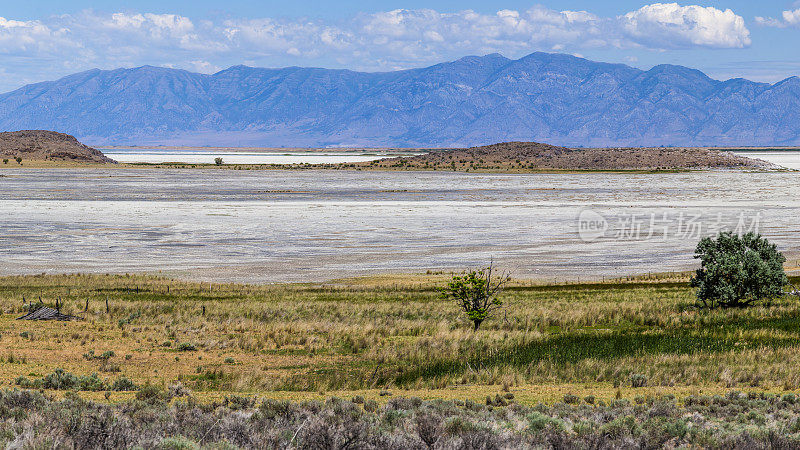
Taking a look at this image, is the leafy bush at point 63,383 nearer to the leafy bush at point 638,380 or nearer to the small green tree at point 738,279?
the leafy bush at point 638,380

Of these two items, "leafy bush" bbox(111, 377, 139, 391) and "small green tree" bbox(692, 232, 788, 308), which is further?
"small green tree" bbox(692, 232, 788, 308)

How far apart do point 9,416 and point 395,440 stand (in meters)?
5.32

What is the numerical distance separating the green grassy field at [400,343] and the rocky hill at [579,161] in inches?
5149

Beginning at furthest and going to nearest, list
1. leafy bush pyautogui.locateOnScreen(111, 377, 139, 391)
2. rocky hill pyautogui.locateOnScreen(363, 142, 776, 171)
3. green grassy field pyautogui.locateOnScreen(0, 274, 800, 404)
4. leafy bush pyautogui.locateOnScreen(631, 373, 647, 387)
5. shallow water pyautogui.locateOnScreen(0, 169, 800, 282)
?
rocky hill pyautogui.locateOnScreen(363, 142, 776, 171) → shallow water pyautogui.locateOnScreen(0, 169, 800, 282) → green grassy field pyautogui.locateOnScreen(0, 274, 800, 404) → leafy bush pyautogui.locateOnScreen(631, 373, 647, 387) → leafy bush pyautogui.locateOnScreen(111, 377, 139, 391)

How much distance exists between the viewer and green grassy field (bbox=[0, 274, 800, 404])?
50.3ft

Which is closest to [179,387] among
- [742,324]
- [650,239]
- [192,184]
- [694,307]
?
[742,324]

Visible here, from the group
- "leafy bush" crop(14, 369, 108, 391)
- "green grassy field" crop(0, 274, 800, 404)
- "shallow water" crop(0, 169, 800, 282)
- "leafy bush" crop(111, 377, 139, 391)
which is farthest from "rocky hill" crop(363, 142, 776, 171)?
"leafy bush" crop(14, 369, 108, 391)

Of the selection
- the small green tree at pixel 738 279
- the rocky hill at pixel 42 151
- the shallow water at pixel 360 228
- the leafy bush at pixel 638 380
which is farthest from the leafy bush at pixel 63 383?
the rocky hill at pixel 42 151

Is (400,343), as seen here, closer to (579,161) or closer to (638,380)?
(638,380)

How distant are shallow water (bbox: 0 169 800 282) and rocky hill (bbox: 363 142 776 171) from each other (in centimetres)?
6805

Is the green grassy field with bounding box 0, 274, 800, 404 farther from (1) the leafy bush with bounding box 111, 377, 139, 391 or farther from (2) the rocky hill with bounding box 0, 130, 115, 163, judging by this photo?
(2) the rocky hill with bounding box 0, 130, 115, 163

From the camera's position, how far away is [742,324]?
22.2m

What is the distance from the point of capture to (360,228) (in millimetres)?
56219

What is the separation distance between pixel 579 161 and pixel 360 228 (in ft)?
410
